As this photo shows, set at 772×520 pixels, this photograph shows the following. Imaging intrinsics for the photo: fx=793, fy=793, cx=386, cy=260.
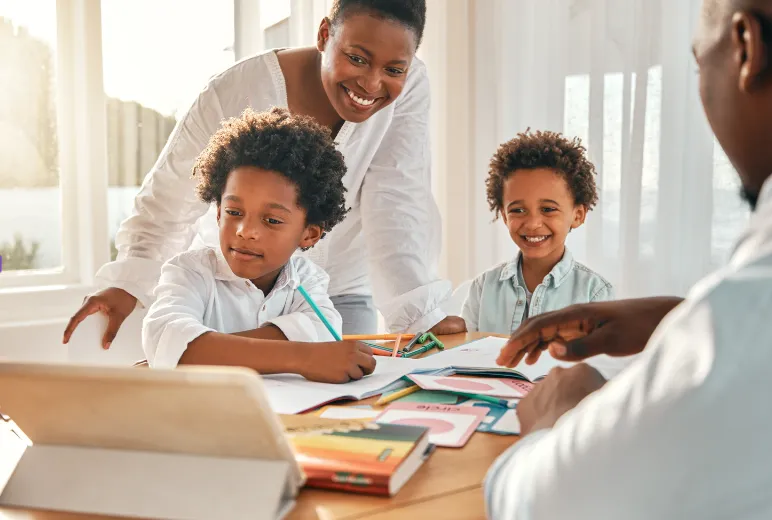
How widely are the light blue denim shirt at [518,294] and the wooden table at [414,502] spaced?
4.20 feet

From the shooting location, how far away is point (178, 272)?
4.73 feet

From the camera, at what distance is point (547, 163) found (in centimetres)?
216

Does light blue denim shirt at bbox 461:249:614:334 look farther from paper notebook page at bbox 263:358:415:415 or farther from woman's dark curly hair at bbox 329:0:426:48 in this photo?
paper notebook page at bbox 263:358:415:415

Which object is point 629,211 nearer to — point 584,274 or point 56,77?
point 584,274

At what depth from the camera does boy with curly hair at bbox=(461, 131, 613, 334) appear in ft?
6.85

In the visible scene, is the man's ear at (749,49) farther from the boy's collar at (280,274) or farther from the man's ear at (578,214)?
the man's ear at (578,214)

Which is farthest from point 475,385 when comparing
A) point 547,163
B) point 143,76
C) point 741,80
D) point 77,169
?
point 143,76

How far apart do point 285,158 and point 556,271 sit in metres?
0.89

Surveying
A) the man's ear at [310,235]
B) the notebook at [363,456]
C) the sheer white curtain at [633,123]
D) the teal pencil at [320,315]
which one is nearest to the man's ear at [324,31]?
the man's ear at [310,235]

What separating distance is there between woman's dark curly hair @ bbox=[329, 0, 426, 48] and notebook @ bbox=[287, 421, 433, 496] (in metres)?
1.03

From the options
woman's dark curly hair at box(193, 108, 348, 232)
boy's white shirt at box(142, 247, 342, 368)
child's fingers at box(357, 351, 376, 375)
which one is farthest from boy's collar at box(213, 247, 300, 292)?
child's fingers at box(357, 351, 376, 375)

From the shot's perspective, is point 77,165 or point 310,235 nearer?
point 310,235

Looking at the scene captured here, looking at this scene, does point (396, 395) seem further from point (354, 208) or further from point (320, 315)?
point (354, 208)

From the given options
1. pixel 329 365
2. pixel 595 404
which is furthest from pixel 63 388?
pixel 329 365
